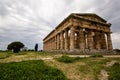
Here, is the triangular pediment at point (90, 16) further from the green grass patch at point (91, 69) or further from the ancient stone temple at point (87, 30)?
the green grass patch at point (91, 69)

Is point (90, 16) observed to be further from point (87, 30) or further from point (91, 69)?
point (91, 69)

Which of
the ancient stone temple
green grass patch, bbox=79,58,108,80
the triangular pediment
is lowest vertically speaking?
green grass patch, bbox=79,58,108,80

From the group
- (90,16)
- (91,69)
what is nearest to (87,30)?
(90,16)

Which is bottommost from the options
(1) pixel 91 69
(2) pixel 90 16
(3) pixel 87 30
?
(1) pixel 91 69

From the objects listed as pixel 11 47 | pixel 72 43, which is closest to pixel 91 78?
pixel 72 43

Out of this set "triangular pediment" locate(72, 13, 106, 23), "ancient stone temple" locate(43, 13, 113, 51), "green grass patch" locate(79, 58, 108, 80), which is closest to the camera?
"green grass patch" locate(79, 58, 108, 80)

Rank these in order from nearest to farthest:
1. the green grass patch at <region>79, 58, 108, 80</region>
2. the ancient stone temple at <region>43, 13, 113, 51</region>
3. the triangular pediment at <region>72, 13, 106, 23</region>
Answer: the green grass patch at <region>79, 58, 108, 80</region> < the ancient stone temple at <region>43, 13, 113, 51</region> < the triangular pediment at <region>72, 13, 106, 23</region>

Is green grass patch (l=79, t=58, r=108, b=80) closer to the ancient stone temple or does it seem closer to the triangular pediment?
the ancient stone temple

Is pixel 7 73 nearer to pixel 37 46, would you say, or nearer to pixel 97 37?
pixel 97 37

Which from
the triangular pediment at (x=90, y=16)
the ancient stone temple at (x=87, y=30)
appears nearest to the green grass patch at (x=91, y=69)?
Answer: the ancient stone temple at (x=87, y=30)

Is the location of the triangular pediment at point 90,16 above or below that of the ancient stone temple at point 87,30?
above

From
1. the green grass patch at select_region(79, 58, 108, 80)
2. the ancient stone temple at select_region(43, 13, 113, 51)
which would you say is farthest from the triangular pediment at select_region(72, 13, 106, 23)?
the green grass patch at select_region(79, 58, 108, 80)

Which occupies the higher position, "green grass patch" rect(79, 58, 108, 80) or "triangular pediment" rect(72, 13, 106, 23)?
"triangular pediment" rect(72, 13, 106, 23)

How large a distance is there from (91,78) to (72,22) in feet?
69.4
